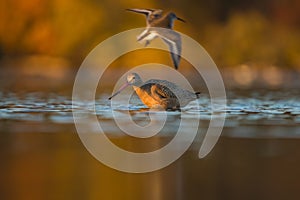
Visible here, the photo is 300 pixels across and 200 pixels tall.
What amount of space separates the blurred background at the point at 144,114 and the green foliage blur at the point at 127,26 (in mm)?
13

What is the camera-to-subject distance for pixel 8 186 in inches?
136

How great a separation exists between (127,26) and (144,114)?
5267mm

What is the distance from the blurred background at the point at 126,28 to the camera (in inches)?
412

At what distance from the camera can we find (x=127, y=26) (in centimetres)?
1082

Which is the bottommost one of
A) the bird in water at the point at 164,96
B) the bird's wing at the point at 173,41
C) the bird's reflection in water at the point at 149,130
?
the bird's reflection in water at the point at 149,130

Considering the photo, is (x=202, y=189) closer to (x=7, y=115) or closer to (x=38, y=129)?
(x=38, y=129)

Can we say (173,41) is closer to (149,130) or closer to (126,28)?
(149,130)

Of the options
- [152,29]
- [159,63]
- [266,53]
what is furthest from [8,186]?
[266,53]

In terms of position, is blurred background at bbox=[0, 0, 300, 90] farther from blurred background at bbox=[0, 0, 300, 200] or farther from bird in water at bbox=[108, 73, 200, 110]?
bird in water at bbox=[108, 73, 200, 110]

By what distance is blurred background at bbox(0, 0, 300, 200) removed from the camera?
353 centimetres

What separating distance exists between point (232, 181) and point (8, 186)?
0.97 meters

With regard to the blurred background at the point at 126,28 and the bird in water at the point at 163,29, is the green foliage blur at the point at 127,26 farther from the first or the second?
the bird in water at the point at 163,29

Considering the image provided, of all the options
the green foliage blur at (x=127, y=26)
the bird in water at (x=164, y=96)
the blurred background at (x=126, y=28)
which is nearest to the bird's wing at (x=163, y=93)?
the bird in water at (x=164, y=96)

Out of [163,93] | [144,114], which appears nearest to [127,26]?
[163,93]
